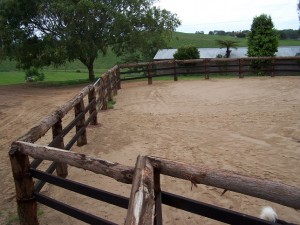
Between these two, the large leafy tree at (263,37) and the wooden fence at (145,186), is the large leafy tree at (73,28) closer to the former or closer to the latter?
the large leafy tree at (263,37)

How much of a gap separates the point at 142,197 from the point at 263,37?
66.4 ft

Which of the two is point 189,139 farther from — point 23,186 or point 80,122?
point 23,186

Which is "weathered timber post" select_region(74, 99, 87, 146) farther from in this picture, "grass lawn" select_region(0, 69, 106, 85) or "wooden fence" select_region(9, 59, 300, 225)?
"grass lawn" select_region(0, 69, 106, 85)

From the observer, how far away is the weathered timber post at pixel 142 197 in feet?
5.76

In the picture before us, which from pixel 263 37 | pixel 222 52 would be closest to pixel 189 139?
pixel 263 37

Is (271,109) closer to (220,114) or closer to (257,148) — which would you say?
(220,114)

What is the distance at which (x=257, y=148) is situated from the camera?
579cm

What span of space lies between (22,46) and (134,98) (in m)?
8.74

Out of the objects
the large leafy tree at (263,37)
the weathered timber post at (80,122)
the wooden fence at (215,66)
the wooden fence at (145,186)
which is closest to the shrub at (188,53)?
the wooden fence at (215,66)

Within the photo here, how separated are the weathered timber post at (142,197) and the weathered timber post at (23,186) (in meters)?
1.58

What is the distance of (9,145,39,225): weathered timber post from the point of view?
324 cm

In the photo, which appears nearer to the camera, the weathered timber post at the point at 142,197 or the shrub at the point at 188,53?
the weathered timber post at the point at 142,197

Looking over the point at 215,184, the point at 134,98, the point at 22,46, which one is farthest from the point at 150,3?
the point at 215,184

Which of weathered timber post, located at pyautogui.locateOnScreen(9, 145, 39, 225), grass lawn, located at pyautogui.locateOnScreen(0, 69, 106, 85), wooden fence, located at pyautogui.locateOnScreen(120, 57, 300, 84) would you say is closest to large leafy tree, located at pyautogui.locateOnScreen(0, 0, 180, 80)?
wooden fence, located at pyautogui.locateOnScreen(120, 57, 300, 84)
